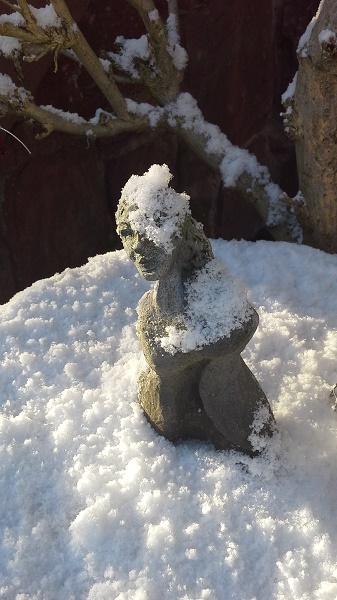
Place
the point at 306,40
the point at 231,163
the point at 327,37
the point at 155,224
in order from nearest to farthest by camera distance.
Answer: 1. the point at 155,224
2. the point at 327,37
3. the point at 306,40
4. the point at 231,163

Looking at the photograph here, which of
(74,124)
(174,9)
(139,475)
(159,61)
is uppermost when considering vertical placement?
(174,9)

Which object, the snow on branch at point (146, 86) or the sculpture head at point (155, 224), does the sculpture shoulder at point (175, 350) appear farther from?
the snow on branch at point (146, 86)

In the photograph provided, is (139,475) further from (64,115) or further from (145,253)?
(64,115)

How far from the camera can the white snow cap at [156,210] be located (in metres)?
0.84

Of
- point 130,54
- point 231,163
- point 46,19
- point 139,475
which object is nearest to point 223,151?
point 231,163

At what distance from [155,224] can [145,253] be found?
1.8 inches

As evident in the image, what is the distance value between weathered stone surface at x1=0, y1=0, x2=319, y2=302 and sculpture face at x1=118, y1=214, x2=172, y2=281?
0.84 m

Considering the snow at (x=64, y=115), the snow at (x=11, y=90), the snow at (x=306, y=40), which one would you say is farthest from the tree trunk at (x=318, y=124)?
the snow at (x=11, y=90)

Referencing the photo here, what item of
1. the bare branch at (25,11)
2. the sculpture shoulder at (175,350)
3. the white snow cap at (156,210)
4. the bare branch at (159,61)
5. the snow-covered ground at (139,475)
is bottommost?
the snow-covered ground at (139,475)

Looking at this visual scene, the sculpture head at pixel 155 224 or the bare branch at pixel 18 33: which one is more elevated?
the bare branch at pixel 18 33

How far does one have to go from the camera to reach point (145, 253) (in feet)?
2.81

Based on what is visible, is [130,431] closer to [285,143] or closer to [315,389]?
[315,389]

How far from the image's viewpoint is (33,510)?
100cm

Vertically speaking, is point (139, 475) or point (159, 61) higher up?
point (159, 61)
